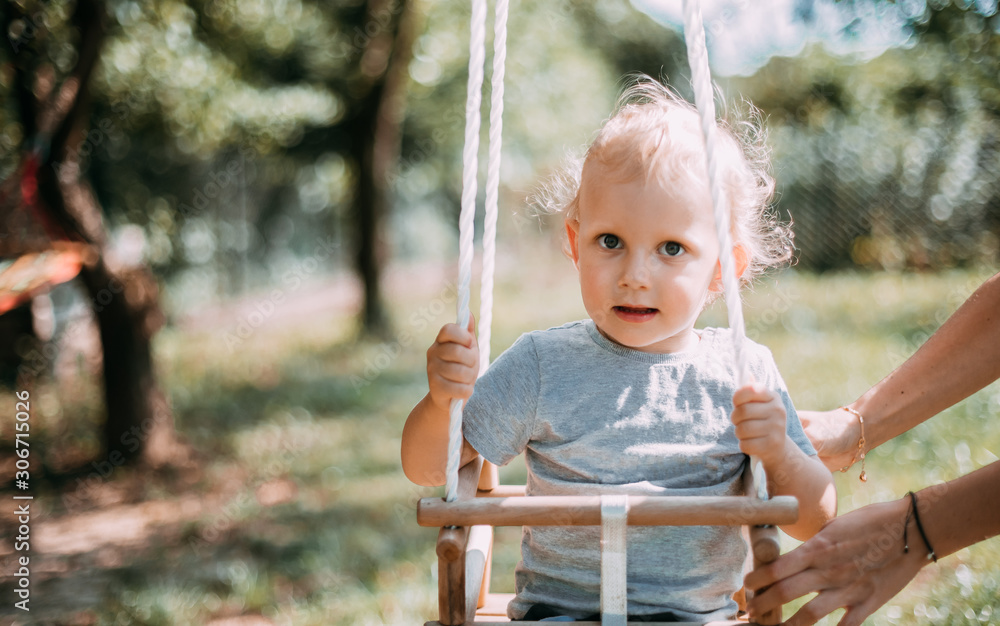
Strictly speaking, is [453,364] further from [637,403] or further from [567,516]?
[637,403]

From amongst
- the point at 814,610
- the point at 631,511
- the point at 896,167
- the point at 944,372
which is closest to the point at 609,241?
the point at 631,511

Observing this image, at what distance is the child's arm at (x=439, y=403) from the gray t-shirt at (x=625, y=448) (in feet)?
0.35

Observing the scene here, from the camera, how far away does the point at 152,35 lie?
210 inches

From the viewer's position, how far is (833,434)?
6.69ft

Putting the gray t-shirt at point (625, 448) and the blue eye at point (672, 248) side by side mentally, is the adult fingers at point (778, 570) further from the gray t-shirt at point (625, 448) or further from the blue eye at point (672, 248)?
the blue eye at point (672, 248)

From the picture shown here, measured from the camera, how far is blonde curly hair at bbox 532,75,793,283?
160 cm

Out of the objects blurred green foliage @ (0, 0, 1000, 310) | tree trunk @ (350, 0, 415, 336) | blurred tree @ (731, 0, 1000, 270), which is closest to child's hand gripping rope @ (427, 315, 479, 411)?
blurred green foliage @ (0, 0, 1000, 310)

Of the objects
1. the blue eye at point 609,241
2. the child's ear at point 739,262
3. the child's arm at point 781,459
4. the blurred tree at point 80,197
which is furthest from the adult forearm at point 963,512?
the blurred tree at point 80,197

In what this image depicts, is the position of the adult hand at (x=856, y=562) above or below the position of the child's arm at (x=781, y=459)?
below

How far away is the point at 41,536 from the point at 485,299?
3.49 metres

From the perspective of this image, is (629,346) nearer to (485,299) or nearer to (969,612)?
(485,299)

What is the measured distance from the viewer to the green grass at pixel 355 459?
9.96ft

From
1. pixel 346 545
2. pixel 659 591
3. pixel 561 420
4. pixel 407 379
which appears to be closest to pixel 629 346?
pixel 561 420

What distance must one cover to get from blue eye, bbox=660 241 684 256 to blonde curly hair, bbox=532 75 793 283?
119 mm
